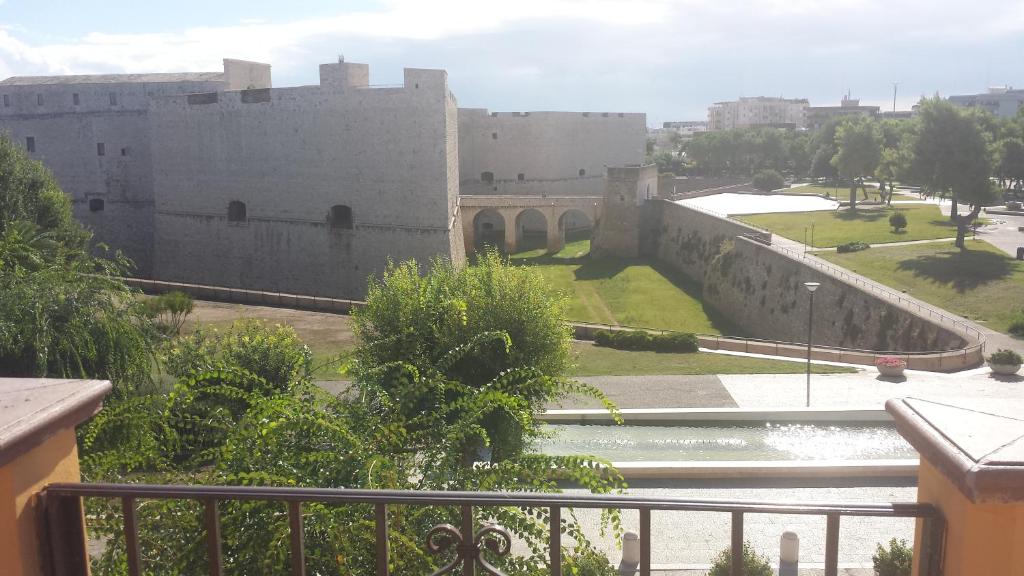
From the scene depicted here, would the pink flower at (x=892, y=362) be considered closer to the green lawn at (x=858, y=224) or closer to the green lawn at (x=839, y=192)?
the green lawn at (x=858, y=224)

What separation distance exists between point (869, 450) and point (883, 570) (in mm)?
5163

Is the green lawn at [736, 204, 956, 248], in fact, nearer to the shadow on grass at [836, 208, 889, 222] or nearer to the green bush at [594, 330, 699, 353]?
the shadow on grass at [836, 208, 889, 222]

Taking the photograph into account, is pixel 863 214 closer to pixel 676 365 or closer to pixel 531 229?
pixel 531 229

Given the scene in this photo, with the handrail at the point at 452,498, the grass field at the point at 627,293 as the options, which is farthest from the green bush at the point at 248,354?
the grass field at the point at 627,293

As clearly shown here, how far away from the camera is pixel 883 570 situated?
7.16 metres

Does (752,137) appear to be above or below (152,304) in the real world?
above

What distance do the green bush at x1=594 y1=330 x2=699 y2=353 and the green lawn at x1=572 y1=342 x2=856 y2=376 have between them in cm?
31

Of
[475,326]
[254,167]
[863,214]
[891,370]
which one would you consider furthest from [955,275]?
[254,167]

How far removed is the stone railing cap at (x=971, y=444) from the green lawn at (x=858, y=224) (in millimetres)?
29822

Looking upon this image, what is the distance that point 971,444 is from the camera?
2199mm

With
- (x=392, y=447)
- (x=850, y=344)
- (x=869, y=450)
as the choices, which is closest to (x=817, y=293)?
(x=850, y=344)

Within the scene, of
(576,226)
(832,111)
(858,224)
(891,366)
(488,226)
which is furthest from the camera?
(832,111)

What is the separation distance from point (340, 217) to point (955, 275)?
19.4 metres

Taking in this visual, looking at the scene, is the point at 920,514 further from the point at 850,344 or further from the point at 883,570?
the point at 850,344
